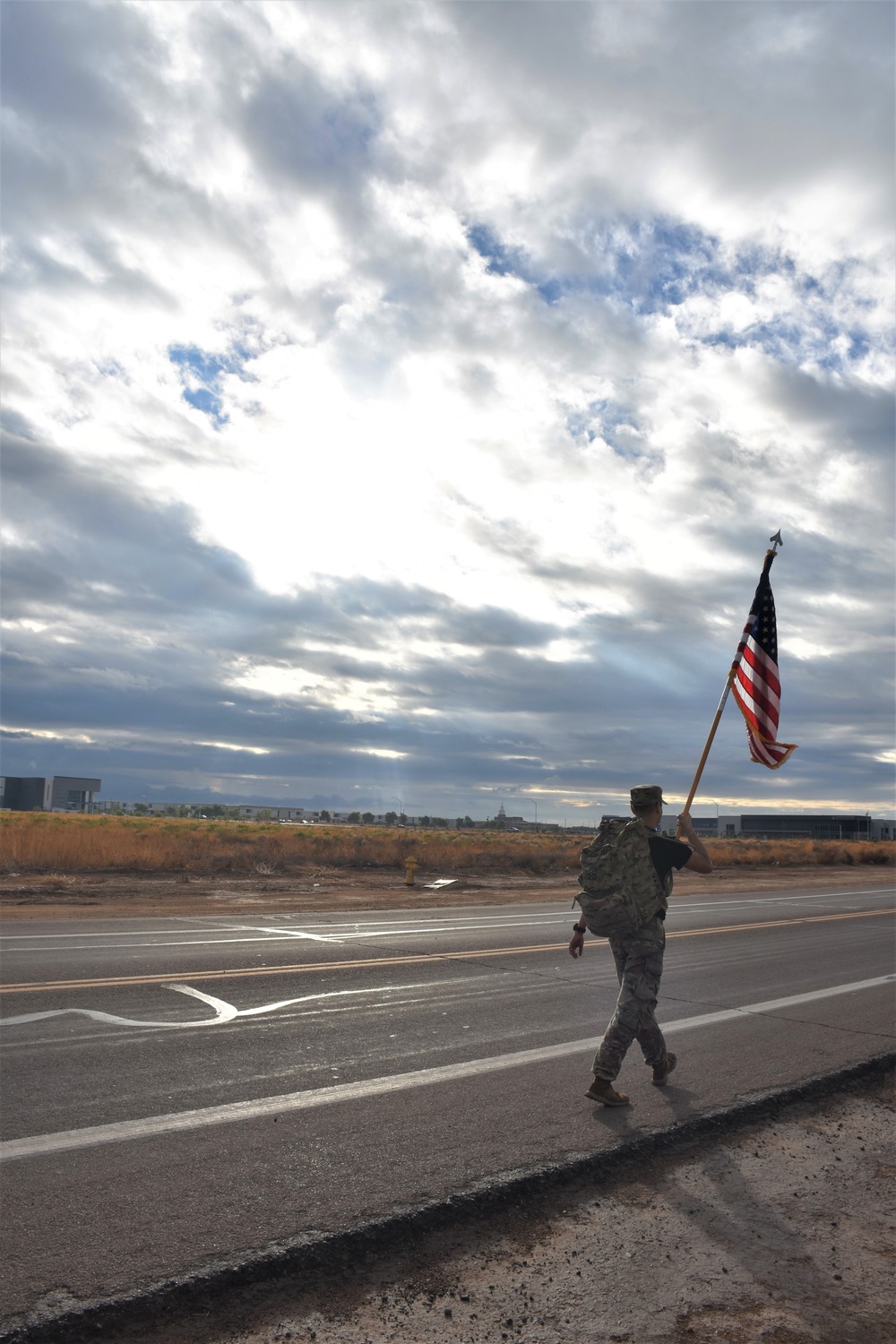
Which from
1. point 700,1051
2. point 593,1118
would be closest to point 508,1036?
point 700,1051

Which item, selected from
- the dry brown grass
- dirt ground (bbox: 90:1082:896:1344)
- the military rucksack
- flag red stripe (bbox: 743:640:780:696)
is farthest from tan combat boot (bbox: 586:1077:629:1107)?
the dry brown grass

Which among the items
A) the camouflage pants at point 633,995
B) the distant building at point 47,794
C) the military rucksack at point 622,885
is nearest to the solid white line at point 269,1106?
the camouflage pants at point 633,995

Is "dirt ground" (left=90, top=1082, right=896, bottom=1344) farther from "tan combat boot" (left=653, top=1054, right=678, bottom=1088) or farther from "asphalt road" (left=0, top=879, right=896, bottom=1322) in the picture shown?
"tan combat boot" (left=653, top=1054, right=678, bottom=1088)

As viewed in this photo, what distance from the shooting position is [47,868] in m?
23.7

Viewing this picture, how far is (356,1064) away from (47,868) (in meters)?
19.9

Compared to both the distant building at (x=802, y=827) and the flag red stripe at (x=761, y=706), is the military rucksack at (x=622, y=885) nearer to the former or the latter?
the flag red stripe at (x=761, y=706)

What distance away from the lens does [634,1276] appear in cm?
372

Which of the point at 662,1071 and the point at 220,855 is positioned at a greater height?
the point at 662,1071

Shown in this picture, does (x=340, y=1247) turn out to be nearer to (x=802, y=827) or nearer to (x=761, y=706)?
(x=761, y=706)

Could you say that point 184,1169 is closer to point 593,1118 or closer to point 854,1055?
point 593,1118

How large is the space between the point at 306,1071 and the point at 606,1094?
1992 mm

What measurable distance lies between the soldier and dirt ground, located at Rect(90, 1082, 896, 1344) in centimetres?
87

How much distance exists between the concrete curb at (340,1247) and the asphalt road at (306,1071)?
0.08m

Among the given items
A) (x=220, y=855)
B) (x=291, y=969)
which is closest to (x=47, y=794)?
(x=220, y=855)
